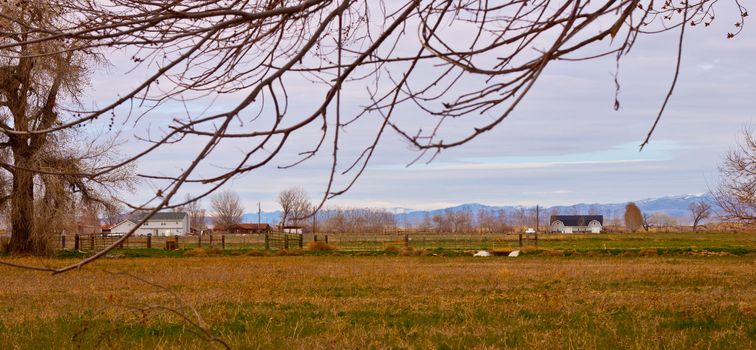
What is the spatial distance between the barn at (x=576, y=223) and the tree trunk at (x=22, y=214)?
5708 inches

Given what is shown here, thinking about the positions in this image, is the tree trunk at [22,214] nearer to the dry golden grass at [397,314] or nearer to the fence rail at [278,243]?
the fence rail at [278,243]

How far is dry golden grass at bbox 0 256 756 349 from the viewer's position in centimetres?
722

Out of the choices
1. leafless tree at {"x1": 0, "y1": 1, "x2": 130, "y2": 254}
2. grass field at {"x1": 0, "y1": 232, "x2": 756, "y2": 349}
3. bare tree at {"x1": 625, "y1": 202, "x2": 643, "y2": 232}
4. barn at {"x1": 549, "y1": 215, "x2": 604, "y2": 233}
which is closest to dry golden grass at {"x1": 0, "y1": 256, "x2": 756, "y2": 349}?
grass field at {"x1": 0, "y1": 232, "x2": 756, "y2": 349}

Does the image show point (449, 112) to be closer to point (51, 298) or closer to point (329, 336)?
point (329, 336)

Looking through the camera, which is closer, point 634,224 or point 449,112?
point 449,112

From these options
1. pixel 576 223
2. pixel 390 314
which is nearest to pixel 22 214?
pixel 390 314

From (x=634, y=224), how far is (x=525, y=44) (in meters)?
159

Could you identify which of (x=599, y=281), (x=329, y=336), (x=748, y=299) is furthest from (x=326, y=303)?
(x=599, y=281)

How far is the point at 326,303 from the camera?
456 inches

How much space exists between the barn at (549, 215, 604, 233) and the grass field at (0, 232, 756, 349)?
15616cm

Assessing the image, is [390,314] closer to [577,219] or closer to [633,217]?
[633,217]

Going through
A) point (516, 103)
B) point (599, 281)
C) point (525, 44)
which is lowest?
point (599, 281)

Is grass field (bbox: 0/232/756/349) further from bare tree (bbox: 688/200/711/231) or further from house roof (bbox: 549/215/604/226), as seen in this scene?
house roof (bbox: 549/215/604/226)

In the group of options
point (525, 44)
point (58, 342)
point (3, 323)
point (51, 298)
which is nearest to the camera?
point (525, 44)
